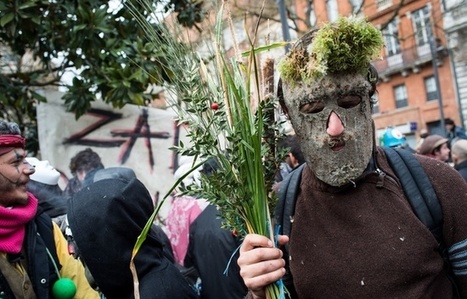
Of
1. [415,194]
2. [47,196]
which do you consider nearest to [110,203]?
[415,194]

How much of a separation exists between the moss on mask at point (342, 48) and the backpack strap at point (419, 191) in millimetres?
414

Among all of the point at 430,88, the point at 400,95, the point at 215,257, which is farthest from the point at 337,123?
the point at 400,95

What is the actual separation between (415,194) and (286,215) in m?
0.51

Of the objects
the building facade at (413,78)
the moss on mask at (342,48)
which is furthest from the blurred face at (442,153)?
the building facade at (413,78)

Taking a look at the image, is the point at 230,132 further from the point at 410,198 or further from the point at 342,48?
the point at 410,198

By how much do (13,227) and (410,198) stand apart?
6.17ft

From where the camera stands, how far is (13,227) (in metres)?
2.63

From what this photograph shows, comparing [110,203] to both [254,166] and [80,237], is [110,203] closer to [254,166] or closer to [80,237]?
[80,237]

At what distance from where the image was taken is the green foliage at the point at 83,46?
203 inches

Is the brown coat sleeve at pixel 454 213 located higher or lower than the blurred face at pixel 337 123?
lower

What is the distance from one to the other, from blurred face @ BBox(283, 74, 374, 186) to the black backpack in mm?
144

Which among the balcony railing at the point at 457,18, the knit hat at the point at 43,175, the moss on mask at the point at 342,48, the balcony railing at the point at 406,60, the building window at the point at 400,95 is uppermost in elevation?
the balcony railing at the point at 457,18

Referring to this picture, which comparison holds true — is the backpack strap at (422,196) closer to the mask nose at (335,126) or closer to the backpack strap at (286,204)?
the mask nose at (335,126)

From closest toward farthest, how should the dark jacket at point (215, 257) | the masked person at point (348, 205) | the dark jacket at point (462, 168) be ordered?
the masked person at point (348, 205)
the dark jacket at point (215, 257)
the dark jacket at point (462, 168)
